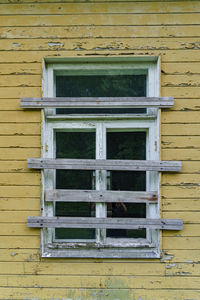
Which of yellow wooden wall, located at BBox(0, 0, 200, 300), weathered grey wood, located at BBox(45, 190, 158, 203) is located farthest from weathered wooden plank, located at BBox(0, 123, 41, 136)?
weathered grey wood, located at BBox(45, 190, 158, 203)

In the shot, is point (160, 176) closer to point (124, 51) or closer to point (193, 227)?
point (193, 227)

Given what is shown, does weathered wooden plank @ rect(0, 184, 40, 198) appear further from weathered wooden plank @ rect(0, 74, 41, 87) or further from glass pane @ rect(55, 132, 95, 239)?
weathered wooden plank @ rect(0, 74, 41, 87)

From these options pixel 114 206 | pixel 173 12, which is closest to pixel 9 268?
pixel 114 206

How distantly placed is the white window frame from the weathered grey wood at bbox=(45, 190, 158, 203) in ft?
0.28

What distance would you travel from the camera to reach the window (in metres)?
2.04

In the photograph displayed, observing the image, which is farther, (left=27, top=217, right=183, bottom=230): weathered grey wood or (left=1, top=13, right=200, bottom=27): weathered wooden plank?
(left=1, top=13, right=200, bottom=27): weathered wooden plank

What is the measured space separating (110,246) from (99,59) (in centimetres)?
163

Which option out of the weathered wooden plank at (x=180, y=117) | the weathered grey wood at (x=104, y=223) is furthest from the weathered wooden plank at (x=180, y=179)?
the weathered wooden plank at (x=180, y=117)

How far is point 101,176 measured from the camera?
2.14 m

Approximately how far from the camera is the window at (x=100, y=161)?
2.04m

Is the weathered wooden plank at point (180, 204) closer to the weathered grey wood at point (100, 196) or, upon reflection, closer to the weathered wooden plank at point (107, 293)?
the weathered grey wood at point (100, 196)

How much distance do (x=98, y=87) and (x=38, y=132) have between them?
69 centimetres

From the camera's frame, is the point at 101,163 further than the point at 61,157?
No

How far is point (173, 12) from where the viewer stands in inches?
84.7
